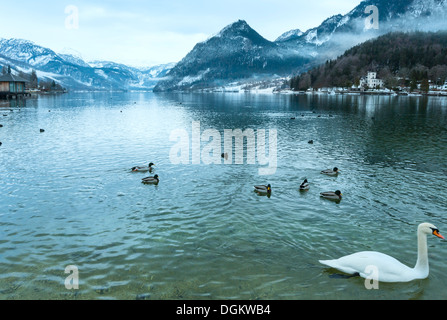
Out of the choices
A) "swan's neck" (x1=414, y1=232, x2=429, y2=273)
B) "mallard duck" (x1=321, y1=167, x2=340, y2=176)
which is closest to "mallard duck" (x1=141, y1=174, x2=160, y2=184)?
"mallard duck" (x1=321, y1=167, x2=340, y2=176)

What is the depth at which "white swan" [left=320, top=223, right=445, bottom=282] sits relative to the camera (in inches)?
492

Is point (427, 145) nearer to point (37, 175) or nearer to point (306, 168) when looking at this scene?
point (306, 168)

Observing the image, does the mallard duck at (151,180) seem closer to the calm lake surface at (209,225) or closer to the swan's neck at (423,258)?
the calm lake surface at (209,225)

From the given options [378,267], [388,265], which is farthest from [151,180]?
[388,265]

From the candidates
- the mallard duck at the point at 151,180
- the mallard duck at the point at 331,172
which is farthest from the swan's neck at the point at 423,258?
the mallard duck at the point at 151,180

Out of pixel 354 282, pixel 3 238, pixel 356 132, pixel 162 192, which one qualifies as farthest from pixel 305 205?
pixel 356 132

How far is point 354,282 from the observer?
12.7 metres

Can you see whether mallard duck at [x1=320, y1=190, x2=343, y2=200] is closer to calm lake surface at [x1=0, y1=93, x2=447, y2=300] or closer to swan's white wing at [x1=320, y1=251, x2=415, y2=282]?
calm lake surface at [x1=0, y1=93, x2=447, y2=300]

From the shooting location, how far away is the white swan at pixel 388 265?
41.0 ft

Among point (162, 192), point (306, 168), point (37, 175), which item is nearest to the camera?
point (162, 192)

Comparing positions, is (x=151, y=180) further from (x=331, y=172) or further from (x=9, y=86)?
(x=9, y=86)

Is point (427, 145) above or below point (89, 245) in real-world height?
above
